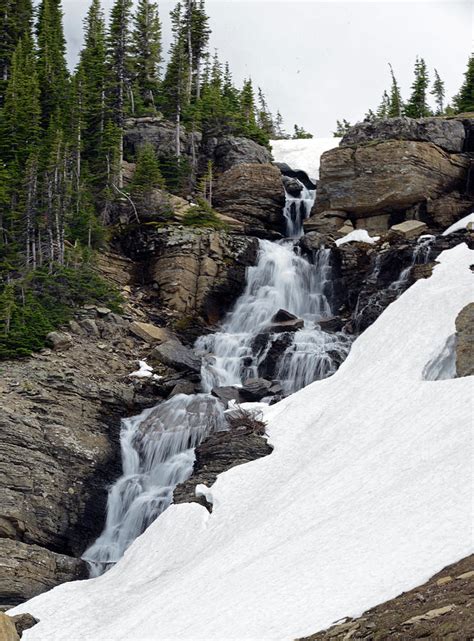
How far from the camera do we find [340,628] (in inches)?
472

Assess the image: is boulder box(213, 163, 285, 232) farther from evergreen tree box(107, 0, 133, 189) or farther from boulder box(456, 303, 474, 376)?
boulder box(456, 303, 474, 376)

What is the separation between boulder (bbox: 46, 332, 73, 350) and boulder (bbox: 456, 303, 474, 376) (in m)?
14.8

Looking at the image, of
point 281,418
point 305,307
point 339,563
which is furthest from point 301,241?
point 339,563

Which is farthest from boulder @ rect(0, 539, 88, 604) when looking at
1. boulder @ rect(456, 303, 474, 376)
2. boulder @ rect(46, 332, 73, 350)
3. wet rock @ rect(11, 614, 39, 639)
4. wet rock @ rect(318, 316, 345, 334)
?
wet rock @ rect(318, 316, 345, 334)

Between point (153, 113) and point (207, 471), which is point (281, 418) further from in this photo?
point (153, 113)

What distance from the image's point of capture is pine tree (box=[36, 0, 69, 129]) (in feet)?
170

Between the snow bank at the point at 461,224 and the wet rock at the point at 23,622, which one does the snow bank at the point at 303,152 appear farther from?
the wet rock at the point at 23,622

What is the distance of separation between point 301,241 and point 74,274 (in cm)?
1196

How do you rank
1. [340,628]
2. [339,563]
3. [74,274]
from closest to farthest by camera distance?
1. [340,628]
2. [339,563]
3. [74,274]

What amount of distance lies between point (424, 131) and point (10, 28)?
33.8 m

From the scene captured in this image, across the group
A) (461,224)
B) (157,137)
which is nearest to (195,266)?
(461,224)

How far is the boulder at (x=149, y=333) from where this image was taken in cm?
3372

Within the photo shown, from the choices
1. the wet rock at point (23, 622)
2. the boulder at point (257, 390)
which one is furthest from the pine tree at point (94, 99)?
the wet rock at point (23, 622)

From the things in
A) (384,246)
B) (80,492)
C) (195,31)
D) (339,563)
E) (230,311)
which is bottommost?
(80,492)
